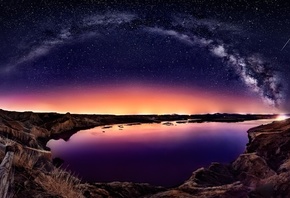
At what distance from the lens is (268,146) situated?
13.4 m

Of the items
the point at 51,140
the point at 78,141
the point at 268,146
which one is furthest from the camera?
the point at 78,141

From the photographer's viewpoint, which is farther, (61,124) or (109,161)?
(61,124)

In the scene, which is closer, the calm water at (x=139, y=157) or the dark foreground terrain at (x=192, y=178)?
the dark foreground terrain at (x=192, y=178)

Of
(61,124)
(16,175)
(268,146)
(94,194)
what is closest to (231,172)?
(268,146)

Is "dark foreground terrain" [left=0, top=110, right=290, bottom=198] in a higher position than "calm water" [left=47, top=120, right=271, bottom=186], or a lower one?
higher

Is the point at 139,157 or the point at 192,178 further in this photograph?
the point at 139,157

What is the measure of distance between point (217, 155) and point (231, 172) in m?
12.6

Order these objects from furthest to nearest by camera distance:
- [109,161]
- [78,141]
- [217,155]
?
[78,141], [217,155], [109,161]

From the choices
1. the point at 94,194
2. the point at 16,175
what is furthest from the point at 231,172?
the point at 16,175

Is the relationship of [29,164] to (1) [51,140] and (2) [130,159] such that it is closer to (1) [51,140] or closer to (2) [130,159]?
(2) [130,159]

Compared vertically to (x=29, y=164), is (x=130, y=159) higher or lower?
lower

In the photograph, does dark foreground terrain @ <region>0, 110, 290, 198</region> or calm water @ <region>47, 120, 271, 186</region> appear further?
calm water @ <region>47, 120, 271, 186</region>

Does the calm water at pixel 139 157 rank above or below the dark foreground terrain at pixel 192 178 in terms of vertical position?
below

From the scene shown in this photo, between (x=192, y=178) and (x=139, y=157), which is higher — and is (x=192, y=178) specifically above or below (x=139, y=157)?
above
